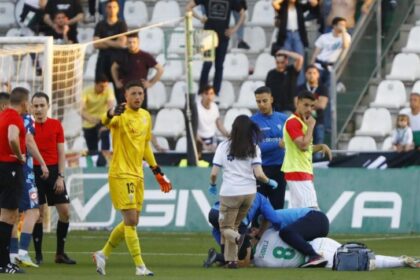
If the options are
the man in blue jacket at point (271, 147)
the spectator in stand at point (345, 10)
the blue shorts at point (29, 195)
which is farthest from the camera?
the spectator in stand at point (345, 10)

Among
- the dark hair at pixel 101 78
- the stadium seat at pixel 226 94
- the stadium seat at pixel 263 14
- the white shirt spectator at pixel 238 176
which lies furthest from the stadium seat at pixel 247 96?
the white shirt spectator at pixel 238 176

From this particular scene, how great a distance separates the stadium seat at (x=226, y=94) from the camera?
1132 inches

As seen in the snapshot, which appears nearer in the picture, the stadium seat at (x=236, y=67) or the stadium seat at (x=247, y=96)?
the stadium seat at (x=247, y=96)

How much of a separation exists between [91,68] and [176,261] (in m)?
11.8

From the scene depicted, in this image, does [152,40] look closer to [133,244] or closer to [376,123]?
[376,123]

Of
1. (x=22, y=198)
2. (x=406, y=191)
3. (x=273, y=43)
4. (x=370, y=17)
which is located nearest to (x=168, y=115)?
(x=273, y=43)

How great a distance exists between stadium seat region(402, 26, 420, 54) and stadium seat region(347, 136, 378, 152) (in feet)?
7.06

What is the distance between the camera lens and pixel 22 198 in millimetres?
18031

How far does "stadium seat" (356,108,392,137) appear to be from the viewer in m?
26.9

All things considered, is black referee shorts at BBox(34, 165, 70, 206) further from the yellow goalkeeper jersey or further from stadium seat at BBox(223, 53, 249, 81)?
stadium seat at BBox(223, 53, 249, 81)

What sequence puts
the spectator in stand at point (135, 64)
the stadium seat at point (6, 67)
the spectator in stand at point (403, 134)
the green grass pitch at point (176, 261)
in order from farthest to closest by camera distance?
the spectator in stand at point (135, 64) < the spectator in stand at point (403, 134) < the stadium seat at point (6, 67) < the green grass pitch at point (176, 261)

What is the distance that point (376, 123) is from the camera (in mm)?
27047

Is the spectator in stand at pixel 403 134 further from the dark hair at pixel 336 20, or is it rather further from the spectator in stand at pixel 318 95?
the dark hair at pixel 336 20

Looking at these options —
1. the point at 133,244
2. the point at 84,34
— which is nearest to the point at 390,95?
the point at 84,34
